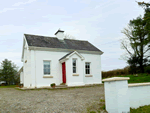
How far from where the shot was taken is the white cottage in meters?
15.6

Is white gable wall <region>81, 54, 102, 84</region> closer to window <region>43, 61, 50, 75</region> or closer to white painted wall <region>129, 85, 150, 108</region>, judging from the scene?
window <region>43, 61, 50, 75</region>

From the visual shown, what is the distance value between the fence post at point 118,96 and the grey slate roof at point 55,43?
1225 cm

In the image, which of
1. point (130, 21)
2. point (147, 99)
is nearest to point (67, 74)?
point (147, 99)

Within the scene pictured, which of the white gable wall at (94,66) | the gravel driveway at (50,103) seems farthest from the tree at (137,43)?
the gravel driveway at (50,103)

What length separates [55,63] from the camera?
55.0 feet

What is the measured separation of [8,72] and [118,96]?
29.9 m

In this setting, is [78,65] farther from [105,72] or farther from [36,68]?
[105,72]

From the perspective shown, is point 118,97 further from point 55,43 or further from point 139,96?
point 55,43

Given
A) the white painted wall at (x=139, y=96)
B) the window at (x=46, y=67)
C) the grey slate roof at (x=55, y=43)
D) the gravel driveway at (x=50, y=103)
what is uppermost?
the grey slate roof at (x=55, y=43)

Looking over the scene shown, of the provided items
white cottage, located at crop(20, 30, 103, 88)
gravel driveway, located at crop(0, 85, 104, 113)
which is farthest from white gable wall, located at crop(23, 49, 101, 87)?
gravel driveway, located at crop(0, 85, 104, 113)

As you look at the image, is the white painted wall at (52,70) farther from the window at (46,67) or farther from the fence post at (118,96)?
the fence post at (118,96)

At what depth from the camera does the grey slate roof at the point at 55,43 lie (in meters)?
16.5

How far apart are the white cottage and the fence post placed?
10543 millimetres

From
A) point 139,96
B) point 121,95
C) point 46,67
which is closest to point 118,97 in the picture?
point 121,95
